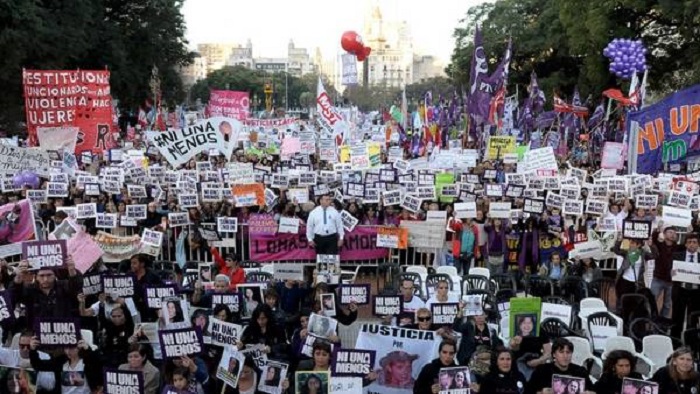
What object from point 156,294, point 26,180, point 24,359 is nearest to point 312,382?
point 156,294

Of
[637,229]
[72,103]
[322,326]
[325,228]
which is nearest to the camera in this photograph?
[322,326]

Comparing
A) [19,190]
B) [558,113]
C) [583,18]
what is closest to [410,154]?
[558,113]

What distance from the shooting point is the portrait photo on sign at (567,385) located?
6793 millimetres

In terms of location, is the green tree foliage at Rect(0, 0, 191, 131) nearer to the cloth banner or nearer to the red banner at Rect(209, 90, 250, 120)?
the red banner at Rect(209, 90, 250, 120)

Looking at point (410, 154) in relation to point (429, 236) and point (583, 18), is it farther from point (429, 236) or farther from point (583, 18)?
point (429, 236)

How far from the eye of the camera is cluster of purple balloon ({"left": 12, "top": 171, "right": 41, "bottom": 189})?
17.5 metres

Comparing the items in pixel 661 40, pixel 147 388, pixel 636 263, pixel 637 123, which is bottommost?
pixel 147 388

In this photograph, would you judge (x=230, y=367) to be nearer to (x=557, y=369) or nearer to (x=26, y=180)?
(x=557, y=369)

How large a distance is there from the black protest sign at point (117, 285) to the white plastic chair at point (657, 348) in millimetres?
5604

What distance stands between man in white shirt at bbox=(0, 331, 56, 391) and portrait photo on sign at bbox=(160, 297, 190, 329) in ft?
3.96

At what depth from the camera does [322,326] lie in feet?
27.6

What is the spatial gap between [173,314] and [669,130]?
11459mm

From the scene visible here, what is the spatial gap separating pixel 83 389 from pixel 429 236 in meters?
7.67

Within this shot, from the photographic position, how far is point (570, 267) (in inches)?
488
